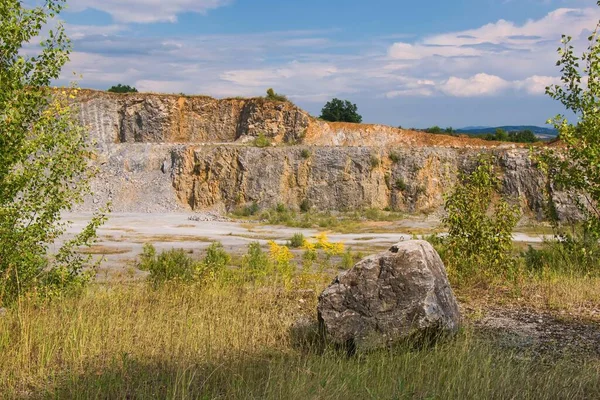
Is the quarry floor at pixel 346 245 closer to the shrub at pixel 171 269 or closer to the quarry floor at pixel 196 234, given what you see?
the quarry floor at pixel 196 234

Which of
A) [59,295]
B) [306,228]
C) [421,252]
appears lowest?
Answer: [306,228]

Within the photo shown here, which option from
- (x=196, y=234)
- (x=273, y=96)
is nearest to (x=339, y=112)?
(x=273, y=96)

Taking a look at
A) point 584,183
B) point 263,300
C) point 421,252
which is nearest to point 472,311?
point 421,252

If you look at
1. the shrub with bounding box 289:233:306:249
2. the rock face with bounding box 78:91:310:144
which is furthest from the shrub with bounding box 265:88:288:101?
the shrub with bounding box 289:233:306:249

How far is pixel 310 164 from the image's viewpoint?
39969 mm

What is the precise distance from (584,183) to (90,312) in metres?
8.16

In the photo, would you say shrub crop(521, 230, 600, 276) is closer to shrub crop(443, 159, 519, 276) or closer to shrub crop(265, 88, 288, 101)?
shrub crop(443, 159, 519, 276)

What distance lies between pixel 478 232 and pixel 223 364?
6.07m

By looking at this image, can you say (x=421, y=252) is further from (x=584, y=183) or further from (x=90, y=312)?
(x=584, y=183)

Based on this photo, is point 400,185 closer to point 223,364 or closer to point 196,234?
point 196,234

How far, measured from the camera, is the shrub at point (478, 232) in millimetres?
10500

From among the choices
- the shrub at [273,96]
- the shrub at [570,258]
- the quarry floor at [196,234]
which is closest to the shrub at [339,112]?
the shrub at [273,96]

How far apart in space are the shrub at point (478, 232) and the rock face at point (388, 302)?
3736 millimetres

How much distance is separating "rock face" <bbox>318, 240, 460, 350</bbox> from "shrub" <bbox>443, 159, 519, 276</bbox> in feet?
12.3
